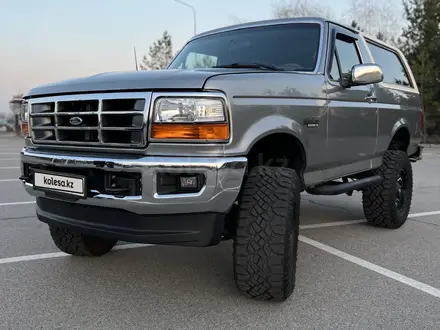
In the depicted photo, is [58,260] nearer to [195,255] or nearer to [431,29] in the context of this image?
[195,255]

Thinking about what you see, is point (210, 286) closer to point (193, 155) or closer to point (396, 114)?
point (193, 155)

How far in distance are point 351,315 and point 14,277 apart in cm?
246

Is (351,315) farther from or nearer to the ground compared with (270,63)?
nearer to the ground

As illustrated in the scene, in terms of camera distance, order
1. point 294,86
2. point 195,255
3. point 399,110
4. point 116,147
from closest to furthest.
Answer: point 116,147 < point 294,86 < point 195,255 < point 399,110

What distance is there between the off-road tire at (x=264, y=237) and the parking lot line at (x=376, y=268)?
1109 mm

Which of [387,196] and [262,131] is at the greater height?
[262,131]

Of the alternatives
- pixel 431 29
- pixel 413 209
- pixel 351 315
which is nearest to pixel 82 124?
pixel 351 315

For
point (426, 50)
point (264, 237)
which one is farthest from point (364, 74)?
point (426, 50)

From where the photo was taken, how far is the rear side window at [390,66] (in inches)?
205

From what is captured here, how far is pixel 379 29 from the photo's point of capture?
34.6 m

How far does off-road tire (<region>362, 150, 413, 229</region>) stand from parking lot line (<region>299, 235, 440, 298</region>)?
0.86 metres

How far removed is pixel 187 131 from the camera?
8.89 feet

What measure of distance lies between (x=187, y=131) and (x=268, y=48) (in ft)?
5.38

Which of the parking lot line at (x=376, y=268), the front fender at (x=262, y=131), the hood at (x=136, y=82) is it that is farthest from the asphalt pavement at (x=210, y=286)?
the hood at (x=136, y=82)
